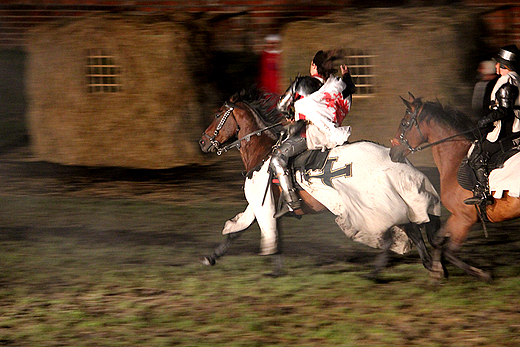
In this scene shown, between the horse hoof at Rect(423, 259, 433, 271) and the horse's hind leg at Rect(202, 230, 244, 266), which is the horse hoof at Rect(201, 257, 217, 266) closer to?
the horse's hind leg at Rect(202, 230, 244, 266)

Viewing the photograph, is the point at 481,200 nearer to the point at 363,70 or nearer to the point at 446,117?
the point at 446,117

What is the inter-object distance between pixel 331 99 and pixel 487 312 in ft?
7.85

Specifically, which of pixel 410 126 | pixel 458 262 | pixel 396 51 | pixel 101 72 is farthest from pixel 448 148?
pixel 101 72

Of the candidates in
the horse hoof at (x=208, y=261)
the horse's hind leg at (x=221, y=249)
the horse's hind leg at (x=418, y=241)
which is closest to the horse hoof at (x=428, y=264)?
the horse's hind leg at (x=418, y=241)

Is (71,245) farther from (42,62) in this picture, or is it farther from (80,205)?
(42,62)

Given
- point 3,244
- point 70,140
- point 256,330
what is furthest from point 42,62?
point 256,330

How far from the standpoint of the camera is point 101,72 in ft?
47.1

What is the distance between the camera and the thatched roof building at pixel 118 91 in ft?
45.7

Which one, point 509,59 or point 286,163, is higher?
point 509,59

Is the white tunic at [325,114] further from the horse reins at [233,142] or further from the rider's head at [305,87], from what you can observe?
the horse reins at [233,142]

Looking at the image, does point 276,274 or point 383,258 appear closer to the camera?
point 383,258

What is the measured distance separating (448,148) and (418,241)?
93cm

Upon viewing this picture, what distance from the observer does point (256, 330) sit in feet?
18.7

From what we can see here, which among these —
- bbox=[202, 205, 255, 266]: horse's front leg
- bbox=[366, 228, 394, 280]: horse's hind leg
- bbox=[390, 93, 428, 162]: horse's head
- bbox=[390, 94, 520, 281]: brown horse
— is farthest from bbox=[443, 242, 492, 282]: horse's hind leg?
bbox=[202, 205, 255, 266]: horse's front leg
